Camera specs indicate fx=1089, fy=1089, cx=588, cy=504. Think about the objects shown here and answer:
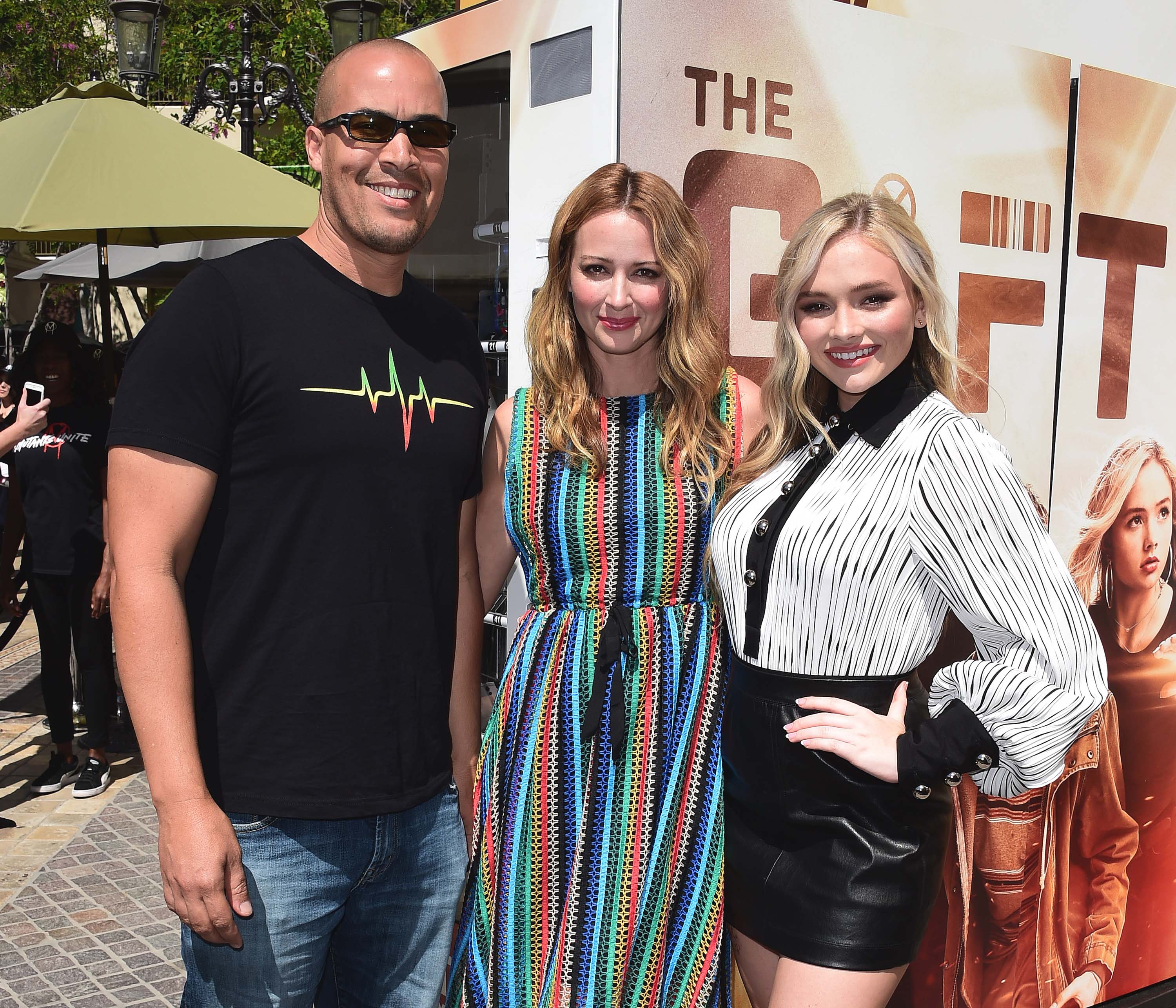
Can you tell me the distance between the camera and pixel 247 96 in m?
7.87

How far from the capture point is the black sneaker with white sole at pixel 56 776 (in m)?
5.32

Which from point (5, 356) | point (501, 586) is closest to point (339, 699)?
point (501, 586)

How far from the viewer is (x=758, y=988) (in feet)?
6.86

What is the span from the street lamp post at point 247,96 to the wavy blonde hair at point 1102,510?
589 cm

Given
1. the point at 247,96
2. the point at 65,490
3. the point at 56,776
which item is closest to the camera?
the point at 65,490

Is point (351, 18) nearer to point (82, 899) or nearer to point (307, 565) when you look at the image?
point (82, 899)

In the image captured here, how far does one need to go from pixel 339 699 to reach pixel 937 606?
1.07m

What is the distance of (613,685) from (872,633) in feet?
1.63

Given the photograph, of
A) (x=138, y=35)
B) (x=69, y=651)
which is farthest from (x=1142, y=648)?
(x=138, y=35)

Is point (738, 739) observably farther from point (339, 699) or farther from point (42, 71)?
point (42, 71)

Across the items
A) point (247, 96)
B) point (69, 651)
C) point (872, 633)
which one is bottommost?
point (69, 651)

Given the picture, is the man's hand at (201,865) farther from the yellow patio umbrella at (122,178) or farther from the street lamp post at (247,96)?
the street lamp post at (247,96)

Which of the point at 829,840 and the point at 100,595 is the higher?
the point at 829,840

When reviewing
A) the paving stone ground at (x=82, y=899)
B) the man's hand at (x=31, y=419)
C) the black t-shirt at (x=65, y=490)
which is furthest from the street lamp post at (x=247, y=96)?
the paving stone ground at (x=82, y=899)
